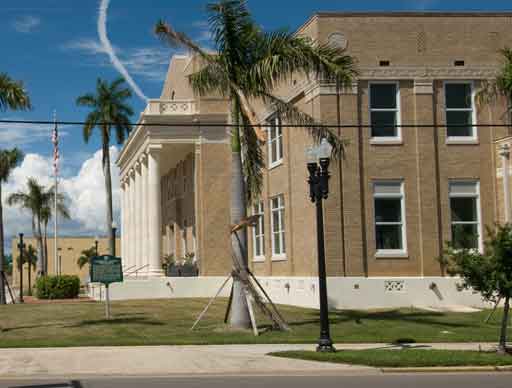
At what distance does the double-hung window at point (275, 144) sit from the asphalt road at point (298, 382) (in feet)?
66.1

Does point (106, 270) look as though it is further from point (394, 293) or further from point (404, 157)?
point (404, 157)

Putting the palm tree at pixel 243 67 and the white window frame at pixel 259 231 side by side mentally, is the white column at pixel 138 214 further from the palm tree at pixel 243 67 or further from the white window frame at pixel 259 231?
the palm tree at pixel 243 67

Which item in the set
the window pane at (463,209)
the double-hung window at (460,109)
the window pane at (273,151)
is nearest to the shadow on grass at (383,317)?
the window pane at (463,209)

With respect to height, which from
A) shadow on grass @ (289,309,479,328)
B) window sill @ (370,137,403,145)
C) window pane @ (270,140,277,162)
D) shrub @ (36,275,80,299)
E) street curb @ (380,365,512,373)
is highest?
window pane @ (270,140,277,162)

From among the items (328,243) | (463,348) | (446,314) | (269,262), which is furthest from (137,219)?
(463,348)

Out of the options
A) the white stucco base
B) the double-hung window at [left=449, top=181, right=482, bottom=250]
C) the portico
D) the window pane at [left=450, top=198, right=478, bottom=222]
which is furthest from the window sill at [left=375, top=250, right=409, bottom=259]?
the portico

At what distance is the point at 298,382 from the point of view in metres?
13.9

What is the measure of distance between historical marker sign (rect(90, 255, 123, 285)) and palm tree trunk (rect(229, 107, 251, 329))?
5807mm

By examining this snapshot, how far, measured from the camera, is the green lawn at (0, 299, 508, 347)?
20.1 metres

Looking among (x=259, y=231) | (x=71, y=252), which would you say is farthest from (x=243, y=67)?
(x=71, y=252)

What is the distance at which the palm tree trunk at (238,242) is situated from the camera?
2200cm

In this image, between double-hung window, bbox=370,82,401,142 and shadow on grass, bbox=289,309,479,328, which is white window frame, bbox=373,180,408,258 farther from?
shadow on grass, bbox=289,309,479,328

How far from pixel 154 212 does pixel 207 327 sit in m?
19.4

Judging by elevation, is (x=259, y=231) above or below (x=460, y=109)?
below
